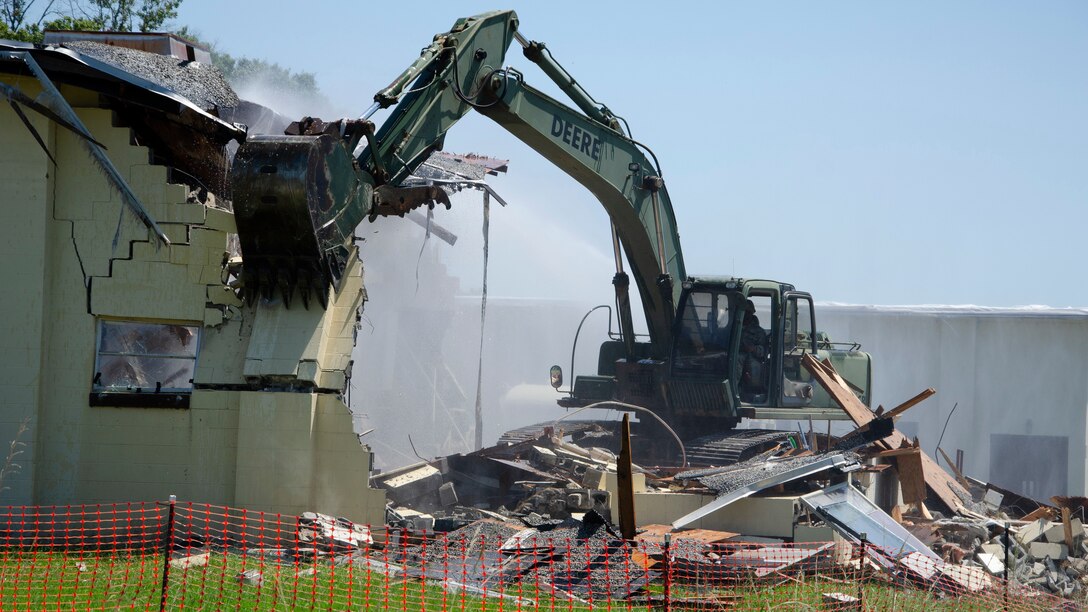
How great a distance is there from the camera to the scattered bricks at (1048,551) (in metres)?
14.2

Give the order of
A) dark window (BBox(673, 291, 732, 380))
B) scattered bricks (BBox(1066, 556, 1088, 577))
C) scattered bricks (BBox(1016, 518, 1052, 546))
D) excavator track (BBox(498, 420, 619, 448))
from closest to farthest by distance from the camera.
→ scattered bricks (BBox(1066, 556, 1088, 577))
scattered bricks (BBox(1016, 518, 1052, 546))
excavator track (BBox(498, 420, 619, 448))
dark window (BBox(673, 291, 732, 380))

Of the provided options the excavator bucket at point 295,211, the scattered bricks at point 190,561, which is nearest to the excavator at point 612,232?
the excavator bucket at point 295,211

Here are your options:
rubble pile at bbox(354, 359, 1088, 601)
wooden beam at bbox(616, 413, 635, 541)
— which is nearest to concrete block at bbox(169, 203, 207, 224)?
rubble pile at bbox(354, 359, 1088, 601)

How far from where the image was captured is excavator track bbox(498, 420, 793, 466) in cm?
1579

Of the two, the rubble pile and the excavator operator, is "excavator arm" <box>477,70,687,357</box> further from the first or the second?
the rubble pile

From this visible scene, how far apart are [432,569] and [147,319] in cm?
449

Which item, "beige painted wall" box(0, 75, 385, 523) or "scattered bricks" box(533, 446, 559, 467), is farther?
"scattered bricks" box(533, 446, 559, 467)

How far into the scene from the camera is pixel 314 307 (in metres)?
12.4

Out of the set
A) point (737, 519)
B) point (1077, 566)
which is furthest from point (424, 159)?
point (1077, 566)

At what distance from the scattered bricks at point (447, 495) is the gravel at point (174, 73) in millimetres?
5229

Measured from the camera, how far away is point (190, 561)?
405 inches

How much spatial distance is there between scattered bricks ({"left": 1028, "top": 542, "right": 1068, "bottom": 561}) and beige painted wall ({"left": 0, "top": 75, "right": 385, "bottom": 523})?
7.82 m

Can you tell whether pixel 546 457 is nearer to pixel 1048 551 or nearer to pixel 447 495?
pixel 447 495

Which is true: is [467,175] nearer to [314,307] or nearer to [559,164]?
[559,164]
